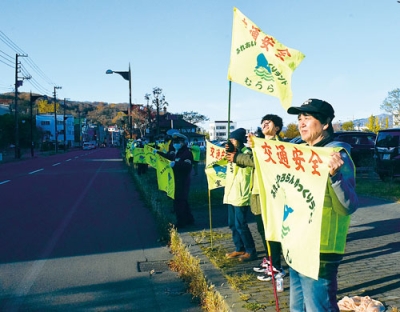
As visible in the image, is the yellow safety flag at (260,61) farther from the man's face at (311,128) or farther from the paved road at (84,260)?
the paved road at (84,260)

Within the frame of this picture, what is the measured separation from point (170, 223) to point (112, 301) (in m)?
2.96

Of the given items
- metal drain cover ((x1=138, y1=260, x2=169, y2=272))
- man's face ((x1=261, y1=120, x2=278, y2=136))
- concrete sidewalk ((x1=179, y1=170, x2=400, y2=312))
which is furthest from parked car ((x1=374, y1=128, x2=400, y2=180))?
man's face ((x1=261, y1=120, x2=278, y2=136))

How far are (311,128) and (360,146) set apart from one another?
18.1 meters

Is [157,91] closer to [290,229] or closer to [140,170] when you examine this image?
[140,170]

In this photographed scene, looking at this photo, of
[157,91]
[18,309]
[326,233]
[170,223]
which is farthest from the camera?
[157,91]

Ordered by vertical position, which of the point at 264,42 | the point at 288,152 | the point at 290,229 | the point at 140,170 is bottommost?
the point at 140,170

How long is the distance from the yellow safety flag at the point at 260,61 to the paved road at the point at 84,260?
234 cm

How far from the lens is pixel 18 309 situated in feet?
15.3

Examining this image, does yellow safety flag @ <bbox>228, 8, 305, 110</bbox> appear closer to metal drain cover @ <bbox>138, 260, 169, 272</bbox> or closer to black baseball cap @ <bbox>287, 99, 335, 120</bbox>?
black baseball cap @ <bbox>287, 99, 335, 120</bbox>

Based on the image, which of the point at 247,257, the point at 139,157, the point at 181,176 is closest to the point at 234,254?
the point at 247,257

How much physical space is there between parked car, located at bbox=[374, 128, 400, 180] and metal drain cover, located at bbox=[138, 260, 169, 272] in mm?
10424

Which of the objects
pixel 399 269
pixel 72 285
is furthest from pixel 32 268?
pixel 399 269

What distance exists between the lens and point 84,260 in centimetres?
646

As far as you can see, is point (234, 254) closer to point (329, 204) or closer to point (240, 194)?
point (240, 194)
